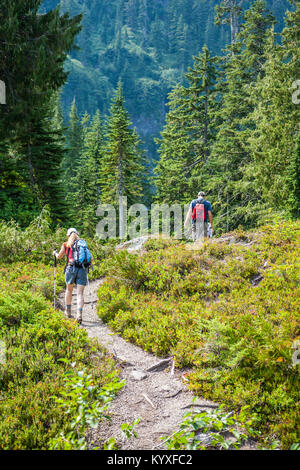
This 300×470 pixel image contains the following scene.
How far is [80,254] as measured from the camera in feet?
27.7

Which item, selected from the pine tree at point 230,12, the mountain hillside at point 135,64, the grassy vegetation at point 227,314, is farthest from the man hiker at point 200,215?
the mountain hillside at point 135,64

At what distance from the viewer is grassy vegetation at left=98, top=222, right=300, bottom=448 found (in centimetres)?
459

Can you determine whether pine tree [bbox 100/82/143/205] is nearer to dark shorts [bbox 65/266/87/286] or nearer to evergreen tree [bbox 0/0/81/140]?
evergreen tree [bbox 0/0/81/140]

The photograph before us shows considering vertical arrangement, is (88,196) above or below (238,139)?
below

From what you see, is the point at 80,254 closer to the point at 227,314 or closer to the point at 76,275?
the point at 76,275

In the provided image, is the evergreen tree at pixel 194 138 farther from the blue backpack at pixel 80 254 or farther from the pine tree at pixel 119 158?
the blue backpack at pixel 80 254

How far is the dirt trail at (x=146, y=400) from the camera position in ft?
13.8

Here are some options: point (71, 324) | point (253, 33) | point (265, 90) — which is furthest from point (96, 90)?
point (71, 324)

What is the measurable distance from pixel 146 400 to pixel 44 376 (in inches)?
63.3

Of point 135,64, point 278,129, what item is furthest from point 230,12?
point 135,64

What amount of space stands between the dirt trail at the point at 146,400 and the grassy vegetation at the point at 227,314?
25 centimetres

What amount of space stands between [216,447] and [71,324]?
385cm

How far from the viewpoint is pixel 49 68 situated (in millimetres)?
10859

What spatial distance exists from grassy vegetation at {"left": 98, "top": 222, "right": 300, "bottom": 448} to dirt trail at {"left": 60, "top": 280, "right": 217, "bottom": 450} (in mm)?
252
